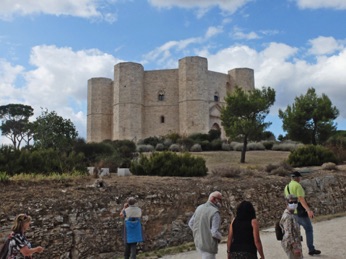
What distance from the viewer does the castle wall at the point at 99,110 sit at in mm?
A: 53094

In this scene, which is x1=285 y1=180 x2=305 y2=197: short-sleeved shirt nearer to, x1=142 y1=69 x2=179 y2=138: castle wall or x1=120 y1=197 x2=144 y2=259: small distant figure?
x1=120 y1=197 x2=144 y2=259: small distant figure

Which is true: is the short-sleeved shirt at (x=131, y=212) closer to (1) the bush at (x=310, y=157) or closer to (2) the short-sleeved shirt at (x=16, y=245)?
(2) the short-sleeved shirt at (x=16, y=245)

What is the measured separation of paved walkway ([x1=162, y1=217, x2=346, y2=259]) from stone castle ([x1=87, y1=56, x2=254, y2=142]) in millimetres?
37671

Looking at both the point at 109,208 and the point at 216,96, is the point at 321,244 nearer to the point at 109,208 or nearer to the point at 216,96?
the point at 109,208

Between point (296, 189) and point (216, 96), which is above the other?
point (216, 96)

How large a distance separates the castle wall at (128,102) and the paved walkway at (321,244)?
129 ft

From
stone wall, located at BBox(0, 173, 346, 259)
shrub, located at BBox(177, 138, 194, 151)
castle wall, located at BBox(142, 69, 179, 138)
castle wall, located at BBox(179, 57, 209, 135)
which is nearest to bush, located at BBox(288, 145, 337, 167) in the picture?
stone wall, located at BBox(0, 173, 346, 259)

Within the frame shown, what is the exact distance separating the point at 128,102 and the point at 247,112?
83.9 ft

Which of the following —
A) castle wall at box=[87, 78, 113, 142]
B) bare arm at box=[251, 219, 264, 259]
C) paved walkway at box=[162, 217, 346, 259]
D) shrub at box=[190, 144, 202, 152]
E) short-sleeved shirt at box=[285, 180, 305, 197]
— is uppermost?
castle wall at box=[87, 78, 113, 142]

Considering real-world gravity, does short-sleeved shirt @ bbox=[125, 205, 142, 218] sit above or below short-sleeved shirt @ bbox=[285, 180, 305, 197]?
below

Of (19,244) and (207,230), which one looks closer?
(19,244)

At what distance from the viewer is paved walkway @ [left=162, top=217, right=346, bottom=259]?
7.22 meters

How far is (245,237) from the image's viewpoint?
4.81 m

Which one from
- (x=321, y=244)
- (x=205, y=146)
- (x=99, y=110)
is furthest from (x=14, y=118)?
(x=321, y=244)
